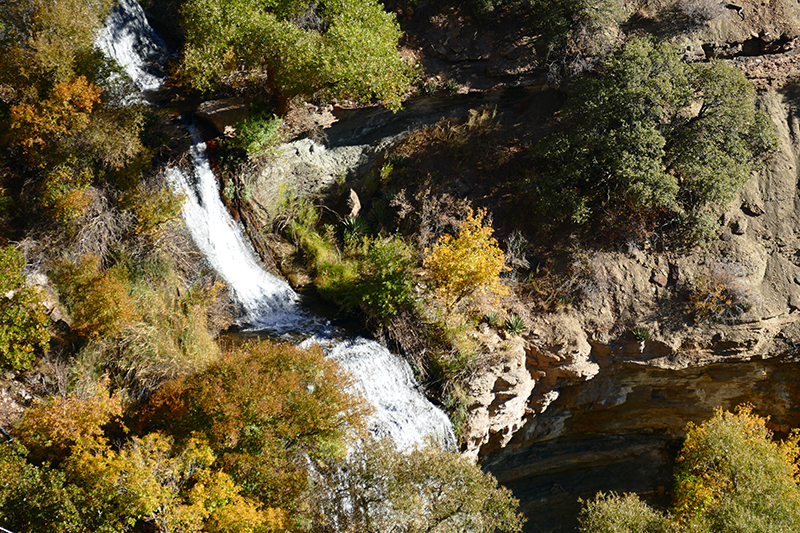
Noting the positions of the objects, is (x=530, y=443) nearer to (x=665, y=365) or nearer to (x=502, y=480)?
(x=502, y=480)

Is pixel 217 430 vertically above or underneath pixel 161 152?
underneath

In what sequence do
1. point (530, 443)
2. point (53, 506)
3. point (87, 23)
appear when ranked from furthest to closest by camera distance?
point (530, 443) < point (87, 23) < point (53, 506)

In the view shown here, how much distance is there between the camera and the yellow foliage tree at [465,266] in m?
15.9

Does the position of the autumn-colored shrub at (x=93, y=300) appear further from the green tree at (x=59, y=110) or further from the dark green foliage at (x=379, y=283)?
the dark green foliage at (x=379, y=283)

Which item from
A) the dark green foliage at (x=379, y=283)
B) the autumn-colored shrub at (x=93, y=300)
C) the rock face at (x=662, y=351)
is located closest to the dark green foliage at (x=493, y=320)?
the rock face at (x=662, y=351)

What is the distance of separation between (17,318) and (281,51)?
32.0 ft

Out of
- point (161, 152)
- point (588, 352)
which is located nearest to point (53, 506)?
point (161, 152)

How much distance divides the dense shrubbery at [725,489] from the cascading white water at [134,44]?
756 inches

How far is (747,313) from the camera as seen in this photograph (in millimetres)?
17984

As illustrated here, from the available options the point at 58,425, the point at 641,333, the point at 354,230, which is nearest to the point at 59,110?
the point at 58,425

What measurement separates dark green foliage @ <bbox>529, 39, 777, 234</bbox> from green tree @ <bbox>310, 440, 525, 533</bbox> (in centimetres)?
959

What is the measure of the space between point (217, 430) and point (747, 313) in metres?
15.1

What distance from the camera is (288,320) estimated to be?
16672 millimetres

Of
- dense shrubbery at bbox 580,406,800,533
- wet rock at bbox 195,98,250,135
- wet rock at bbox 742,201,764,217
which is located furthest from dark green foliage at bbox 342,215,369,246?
wet rock at bbox 742,201,764,217
